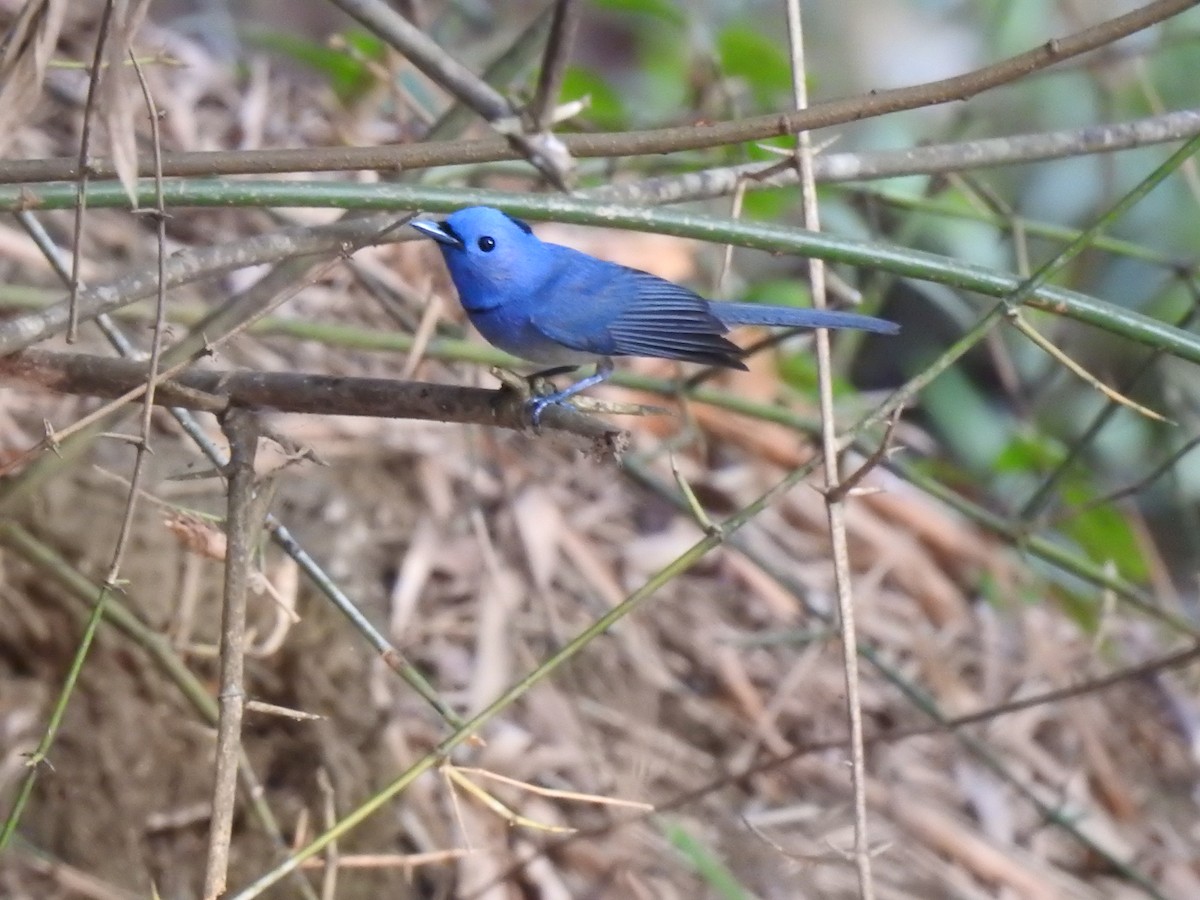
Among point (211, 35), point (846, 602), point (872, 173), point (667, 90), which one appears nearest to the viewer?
point (846, 602)

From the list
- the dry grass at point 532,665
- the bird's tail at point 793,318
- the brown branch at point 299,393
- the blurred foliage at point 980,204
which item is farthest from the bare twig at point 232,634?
the blurred foliage at point 980,204

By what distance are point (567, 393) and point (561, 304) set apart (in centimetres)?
16

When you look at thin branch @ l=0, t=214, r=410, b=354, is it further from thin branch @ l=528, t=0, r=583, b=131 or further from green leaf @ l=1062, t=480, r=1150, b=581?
green leaf @ l=1062, t=480, r=1150, b=581

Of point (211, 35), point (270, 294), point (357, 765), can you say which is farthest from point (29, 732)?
point (211, 35)

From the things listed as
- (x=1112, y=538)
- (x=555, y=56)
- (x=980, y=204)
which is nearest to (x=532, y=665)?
(x=555, y=56)

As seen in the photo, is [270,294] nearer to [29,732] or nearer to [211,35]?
[29,732]

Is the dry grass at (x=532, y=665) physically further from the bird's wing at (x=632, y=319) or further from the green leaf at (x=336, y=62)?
the bird's wing at (x=632, y=319)

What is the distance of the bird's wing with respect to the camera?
77.2 inches

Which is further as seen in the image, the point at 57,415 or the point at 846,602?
the point at 57,415

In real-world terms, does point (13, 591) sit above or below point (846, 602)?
above

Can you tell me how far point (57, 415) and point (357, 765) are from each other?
1.03 m

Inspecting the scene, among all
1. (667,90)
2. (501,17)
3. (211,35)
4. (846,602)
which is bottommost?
(846,602)

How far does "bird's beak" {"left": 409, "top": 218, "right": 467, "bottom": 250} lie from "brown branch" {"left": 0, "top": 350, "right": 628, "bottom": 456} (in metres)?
0.55

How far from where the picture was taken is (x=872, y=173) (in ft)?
6.07
